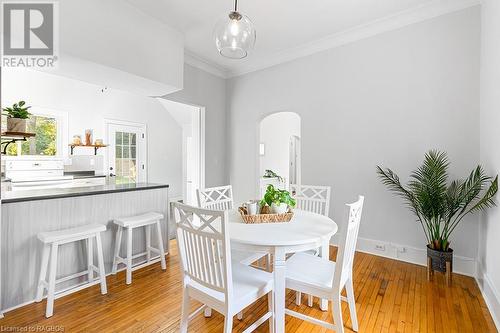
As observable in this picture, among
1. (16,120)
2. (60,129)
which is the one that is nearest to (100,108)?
(60,129)

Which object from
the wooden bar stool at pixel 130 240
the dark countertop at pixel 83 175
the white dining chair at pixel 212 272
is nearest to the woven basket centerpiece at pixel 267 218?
the white dining chair at pixel 212 272

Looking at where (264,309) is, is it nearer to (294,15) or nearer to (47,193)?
(47,193)

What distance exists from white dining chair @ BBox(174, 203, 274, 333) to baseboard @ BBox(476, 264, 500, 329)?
1731 millimetres

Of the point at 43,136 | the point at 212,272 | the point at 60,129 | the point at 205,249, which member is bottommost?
the point at 212,272

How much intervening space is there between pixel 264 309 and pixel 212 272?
2.99 feet

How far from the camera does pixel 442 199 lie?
8.15 feet

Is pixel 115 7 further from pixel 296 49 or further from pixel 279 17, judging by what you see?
pixel 296 49

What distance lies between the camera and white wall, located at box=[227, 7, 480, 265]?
2674 mm

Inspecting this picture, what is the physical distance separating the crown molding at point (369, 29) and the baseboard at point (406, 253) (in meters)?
2.65

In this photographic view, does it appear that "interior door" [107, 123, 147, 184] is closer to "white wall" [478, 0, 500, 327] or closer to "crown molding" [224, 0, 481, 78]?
"crown molding" [224, 0, 481, 78]

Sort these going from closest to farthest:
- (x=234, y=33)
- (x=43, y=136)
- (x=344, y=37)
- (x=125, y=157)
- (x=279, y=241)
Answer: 1. (x=279, y=241)
2. (x=234, y=33)
3. (x=344, y=37)
4. (x=43, y=136)
5. (x=125, y=157)

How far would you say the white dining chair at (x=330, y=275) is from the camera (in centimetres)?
152

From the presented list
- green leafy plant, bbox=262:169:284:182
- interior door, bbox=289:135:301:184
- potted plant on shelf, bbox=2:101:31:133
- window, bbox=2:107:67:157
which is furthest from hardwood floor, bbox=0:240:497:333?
interior door, bbox=289:135:301:184

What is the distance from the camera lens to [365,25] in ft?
10.3
